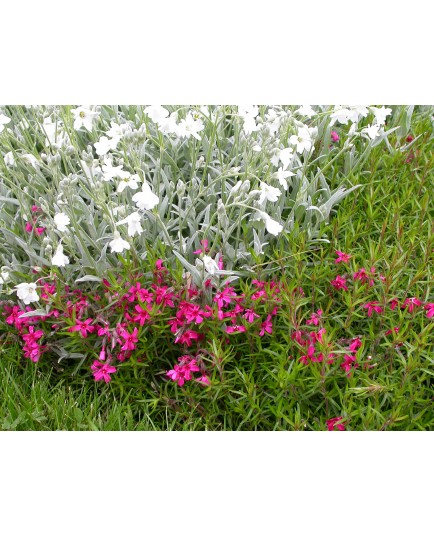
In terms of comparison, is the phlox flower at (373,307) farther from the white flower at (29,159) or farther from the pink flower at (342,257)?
the white flower at (29,159)

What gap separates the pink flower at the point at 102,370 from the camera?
2.23 meters

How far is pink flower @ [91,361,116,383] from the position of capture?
2231 mm

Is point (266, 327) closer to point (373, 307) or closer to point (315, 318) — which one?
point (315, 318)

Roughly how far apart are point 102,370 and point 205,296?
0.48m

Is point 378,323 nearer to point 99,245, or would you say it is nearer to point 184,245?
point 184,245

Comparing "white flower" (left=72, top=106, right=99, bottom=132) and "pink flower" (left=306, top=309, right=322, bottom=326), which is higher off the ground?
"white flower" (left=72, top=106, right=99, bottom=132)

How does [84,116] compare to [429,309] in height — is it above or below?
above

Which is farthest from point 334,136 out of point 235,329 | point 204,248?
point 235,329

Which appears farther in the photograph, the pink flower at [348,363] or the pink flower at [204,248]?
the pink flower at [204,248]

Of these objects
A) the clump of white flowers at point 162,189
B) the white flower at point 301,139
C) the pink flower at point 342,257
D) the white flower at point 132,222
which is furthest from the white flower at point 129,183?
the pink flower at point 342,257

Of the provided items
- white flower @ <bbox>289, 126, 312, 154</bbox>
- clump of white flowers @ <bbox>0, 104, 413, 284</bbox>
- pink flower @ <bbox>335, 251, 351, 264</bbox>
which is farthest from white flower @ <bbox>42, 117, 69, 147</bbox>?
pink flower @ <bbox>335, 251, 351, 264</bbox>

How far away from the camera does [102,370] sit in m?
2.26

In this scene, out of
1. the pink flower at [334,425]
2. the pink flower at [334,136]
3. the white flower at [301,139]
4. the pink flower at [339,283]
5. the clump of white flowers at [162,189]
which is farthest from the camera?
the pink flower at [334,136]

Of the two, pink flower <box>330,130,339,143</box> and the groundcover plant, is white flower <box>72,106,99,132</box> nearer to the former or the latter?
the groundcover plant
